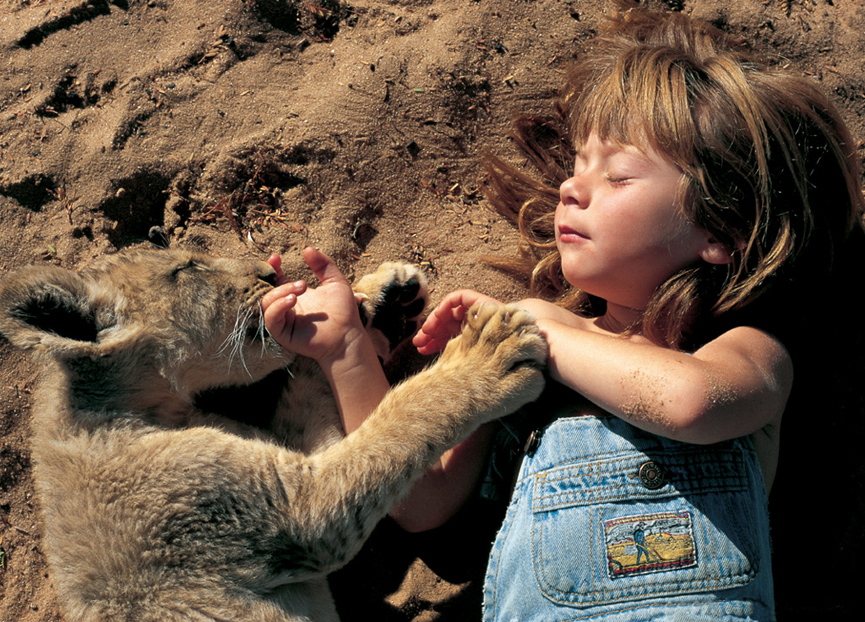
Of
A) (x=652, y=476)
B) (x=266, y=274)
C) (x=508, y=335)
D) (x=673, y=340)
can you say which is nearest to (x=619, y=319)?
(x=673, y=340)

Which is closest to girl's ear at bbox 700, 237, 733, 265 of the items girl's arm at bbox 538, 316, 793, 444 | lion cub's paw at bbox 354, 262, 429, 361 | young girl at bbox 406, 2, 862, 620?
young girl at bbox 406, 2, 862, 620

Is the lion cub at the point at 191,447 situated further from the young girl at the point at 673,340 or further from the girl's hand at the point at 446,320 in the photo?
the young girl at the point at 673,340

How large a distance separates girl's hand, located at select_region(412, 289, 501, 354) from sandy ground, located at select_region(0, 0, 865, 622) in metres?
0.61

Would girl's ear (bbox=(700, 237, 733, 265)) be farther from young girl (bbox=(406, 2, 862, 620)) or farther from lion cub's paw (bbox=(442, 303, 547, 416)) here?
lion cub's paw (bbox=(442, 303, 547, 416))

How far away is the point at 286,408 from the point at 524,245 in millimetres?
1867

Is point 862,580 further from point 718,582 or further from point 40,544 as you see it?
point 40,544

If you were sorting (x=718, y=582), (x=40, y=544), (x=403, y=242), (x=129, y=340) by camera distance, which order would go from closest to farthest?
1. (x=718, y=582)
2. (x=129, y=340)
3. (x=40, y=544)
4. (x=403, y=242)

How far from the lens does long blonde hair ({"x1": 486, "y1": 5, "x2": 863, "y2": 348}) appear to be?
3.12 m

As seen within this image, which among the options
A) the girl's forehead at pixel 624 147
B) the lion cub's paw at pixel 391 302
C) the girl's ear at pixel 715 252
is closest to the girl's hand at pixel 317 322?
the lion cub's paw at pixel 391 302

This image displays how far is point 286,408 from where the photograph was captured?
3.74 m

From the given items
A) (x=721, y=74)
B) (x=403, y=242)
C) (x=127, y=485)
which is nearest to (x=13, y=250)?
(x=127, y=485)

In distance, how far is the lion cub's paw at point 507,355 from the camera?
3223 millimetres

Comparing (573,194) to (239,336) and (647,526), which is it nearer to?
(647,526)

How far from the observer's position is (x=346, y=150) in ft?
14.1
